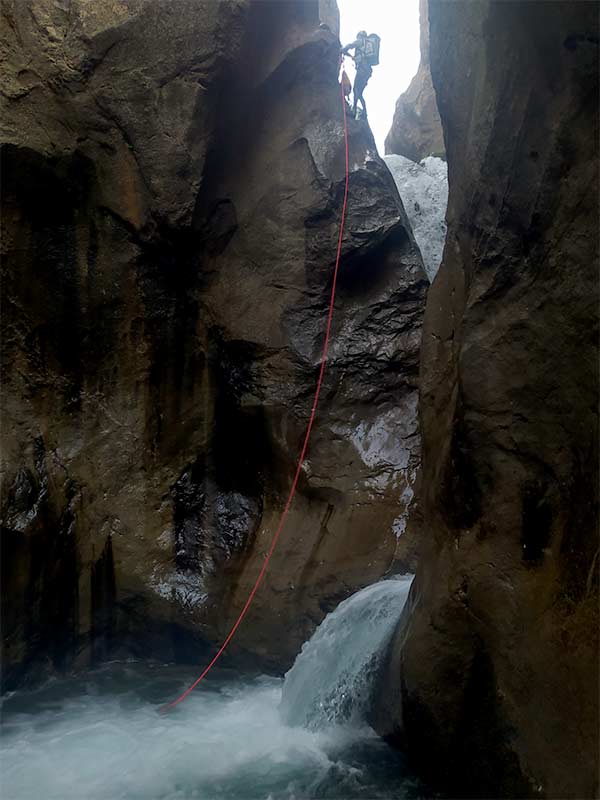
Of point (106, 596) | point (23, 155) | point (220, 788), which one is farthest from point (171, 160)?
point (220, 788)

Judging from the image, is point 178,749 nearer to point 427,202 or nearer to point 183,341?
point 183,341

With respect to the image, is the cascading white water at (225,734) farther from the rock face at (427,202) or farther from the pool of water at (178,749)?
the rock face at (427,202)

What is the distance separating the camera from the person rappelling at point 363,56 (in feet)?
31.2

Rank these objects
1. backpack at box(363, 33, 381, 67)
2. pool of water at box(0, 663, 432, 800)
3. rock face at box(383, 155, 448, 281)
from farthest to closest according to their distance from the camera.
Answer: backpack at box(363, 33, 381, 67), rock face at box(383, 155, 448, 281), pool of water at box(0, 663, 432, 800)

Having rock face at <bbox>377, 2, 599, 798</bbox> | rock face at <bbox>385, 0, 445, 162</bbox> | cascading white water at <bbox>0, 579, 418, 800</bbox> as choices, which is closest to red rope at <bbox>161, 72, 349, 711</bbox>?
cascading white water at <bbox>0, 579, 418, 800</bbox>

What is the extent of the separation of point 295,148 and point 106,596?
16.1ft

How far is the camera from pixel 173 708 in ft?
18.3

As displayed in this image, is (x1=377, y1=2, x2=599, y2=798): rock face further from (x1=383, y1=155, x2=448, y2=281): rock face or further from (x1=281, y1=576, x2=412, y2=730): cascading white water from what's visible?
(x1=383, y1=155, x2=448, y2=281): rock face

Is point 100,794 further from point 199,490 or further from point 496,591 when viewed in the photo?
point 199,490

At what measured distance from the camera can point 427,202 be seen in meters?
10.1

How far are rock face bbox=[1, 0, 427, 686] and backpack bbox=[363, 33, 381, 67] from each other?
2.81 meters

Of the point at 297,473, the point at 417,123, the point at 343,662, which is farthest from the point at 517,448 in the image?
the point at 417,123

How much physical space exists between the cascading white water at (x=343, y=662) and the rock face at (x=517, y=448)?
1.74 feet

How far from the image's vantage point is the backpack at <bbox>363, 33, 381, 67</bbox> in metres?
9.91
